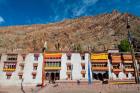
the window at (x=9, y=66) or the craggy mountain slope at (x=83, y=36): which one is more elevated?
the craggy mountain slope at (x=83, y=36)

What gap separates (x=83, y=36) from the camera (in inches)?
5984

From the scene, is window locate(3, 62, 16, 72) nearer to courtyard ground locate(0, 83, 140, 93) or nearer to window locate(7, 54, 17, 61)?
window locate(7, 54, 17, 61)

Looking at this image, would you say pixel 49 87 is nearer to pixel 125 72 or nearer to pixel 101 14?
pixel 125 72

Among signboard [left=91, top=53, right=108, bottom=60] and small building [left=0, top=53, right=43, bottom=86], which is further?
signboard [left=91, top=53, right=108, bottom=60]

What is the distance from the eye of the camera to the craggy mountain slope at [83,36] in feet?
438

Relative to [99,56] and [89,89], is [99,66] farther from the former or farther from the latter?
[89,89]

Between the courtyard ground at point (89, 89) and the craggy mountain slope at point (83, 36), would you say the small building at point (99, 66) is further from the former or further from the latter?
the craggy mountain slope at point (83, 36)

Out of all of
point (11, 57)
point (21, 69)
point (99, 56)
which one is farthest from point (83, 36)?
point (21, 69)

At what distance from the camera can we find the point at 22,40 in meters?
162

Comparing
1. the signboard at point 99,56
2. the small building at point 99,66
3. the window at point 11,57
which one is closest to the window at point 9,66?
the window at point 11,57

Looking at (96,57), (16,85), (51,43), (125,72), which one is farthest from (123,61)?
(51,43)

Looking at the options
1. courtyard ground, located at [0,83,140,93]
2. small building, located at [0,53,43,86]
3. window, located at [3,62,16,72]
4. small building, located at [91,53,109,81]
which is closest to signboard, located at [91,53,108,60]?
small building, located at [91,53,109,81]

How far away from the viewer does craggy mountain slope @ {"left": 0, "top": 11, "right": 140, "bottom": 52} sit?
13338cm

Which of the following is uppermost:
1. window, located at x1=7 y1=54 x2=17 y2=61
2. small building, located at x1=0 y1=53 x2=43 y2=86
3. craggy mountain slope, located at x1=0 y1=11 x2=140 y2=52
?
craggy mountain slope, located at x1=0 y1=11 x2=140 y2=52
